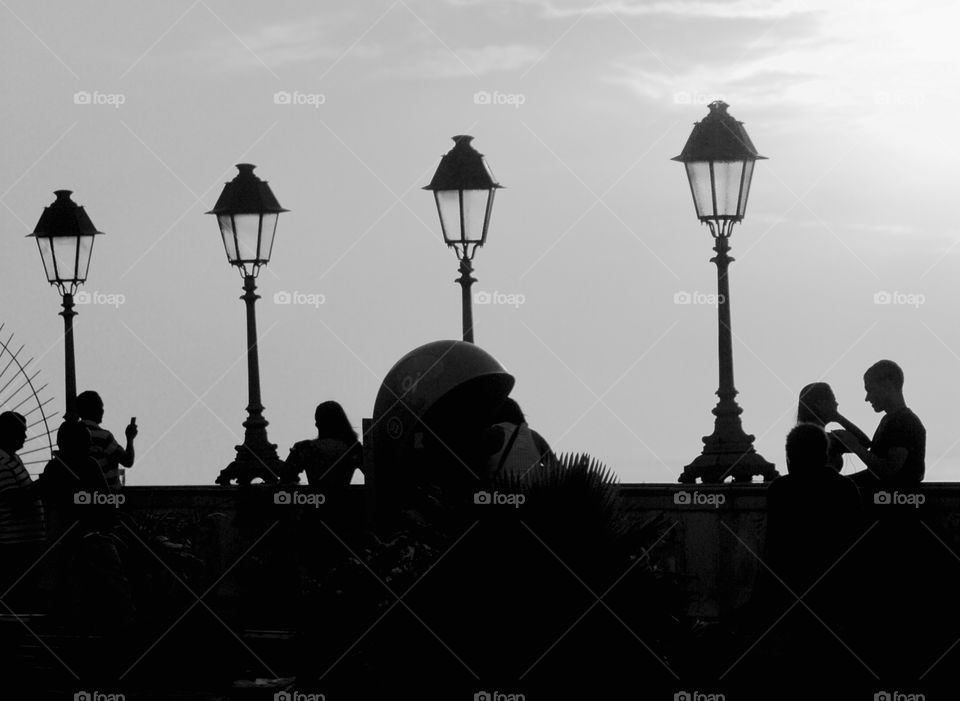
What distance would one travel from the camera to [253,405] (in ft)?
62.4

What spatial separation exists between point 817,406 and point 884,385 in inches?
23.9

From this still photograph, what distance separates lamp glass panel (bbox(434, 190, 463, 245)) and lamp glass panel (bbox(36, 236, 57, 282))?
731 centimetres

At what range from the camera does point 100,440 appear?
14.7m

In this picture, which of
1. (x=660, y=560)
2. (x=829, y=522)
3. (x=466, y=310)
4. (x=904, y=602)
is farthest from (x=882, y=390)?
(x=466, y=310)

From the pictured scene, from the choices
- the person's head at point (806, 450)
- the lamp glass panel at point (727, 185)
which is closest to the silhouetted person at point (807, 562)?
the person's head at point (806, 450)

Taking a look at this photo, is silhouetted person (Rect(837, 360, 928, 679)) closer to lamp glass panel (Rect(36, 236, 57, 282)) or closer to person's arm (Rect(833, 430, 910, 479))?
person's arm (Rect(833, 430, 910, 479))

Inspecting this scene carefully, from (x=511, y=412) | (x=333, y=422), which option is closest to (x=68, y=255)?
(x=333, y=422)

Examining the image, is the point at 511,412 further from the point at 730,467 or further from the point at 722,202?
the point at 722,202

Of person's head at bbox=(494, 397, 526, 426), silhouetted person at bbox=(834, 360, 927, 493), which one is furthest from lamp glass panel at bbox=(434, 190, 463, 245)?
silhouetted person at bbox=(834, 360, 927, 493)

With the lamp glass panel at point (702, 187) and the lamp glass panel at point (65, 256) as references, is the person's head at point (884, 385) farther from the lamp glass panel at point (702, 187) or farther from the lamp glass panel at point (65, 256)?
the lamp glass panel at point (65, 256)

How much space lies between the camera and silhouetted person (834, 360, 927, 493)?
1057 centimetres

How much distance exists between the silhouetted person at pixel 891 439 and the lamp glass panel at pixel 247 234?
29.7 feet

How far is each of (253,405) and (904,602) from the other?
9571mm

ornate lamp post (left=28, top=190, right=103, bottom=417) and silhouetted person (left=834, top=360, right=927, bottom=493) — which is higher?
ornate lamp post (left=28, top=190, right=103, bottom=417)
